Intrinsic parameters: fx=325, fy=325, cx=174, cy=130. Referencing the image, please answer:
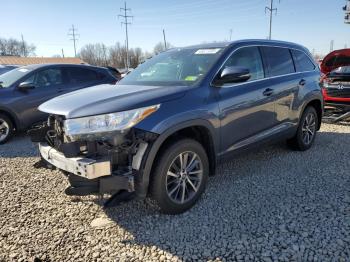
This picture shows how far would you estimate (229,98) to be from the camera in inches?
151

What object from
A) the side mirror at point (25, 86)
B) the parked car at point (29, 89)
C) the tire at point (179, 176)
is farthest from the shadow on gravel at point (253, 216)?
the side mirror at point (25, 86)

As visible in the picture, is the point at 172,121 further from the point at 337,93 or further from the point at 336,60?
the point at 336,60

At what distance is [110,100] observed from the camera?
3221mm

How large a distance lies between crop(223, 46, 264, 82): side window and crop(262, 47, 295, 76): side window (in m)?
0.21

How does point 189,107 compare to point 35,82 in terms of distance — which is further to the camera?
point 35,82

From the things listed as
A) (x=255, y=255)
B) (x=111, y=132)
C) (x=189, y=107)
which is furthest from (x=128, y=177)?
(x=255, y=255)

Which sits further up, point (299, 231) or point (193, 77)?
point (193, 77)

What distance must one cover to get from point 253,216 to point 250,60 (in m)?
2.10

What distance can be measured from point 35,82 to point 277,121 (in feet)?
17.4

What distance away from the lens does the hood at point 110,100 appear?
306 centimetres

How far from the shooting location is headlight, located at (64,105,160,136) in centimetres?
299

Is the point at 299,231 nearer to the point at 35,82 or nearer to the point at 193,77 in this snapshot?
the point at 193,77

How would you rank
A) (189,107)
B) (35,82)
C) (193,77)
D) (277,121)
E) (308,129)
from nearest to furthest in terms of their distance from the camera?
(189,107) → (193,77) → (277,121) → (308,129) → (35,82)

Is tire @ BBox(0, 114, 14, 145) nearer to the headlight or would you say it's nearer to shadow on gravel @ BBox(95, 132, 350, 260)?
shadow on gravel @ BBox(95, 132, 350, 260)
